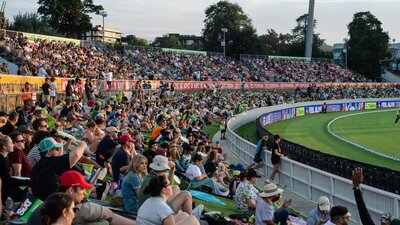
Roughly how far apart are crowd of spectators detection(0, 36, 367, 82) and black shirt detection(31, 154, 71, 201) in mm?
20537

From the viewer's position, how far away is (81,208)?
6.81m

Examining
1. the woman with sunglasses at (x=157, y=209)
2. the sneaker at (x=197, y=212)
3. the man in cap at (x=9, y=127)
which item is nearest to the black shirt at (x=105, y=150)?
the man in cap at (x=9, y=127)

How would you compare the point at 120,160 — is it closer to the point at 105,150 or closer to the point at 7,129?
the point at 105,150

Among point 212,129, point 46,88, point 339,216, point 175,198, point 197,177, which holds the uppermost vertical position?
point 46,88

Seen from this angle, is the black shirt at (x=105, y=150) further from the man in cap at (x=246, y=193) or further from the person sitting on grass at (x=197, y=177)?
the man in cap at (x=246, y=193)

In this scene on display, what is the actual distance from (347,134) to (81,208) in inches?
1389

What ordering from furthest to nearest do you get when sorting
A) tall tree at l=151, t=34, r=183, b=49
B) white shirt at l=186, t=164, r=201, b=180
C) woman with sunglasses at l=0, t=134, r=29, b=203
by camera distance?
1. tall tree at l=151, t=34, r=183, b=49
2. white shirt at l=186, t=164, r=201, b=180
3. woman with sunglasses at l=0, t=134, r=29, b=203

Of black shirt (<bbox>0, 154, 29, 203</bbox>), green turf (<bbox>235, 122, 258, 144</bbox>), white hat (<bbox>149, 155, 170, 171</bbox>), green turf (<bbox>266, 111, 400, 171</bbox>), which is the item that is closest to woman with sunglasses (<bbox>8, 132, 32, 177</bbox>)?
black shirt (<bbox>0, 154, 29, 203</bbox>)

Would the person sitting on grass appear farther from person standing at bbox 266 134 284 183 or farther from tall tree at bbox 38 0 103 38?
tall tree at bbox 38 0 103 38

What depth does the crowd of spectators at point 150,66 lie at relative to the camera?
33219 mm

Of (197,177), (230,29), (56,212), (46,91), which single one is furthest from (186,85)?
(230,29)

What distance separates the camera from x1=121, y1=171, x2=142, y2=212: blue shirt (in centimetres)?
893

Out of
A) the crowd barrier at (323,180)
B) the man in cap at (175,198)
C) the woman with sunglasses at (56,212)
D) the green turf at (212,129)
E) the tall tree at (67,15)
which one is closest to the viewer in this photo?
the woman with sunglasses at (56,212)

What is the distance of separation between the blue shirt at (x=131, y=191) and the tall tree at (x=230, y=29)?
86.2m
